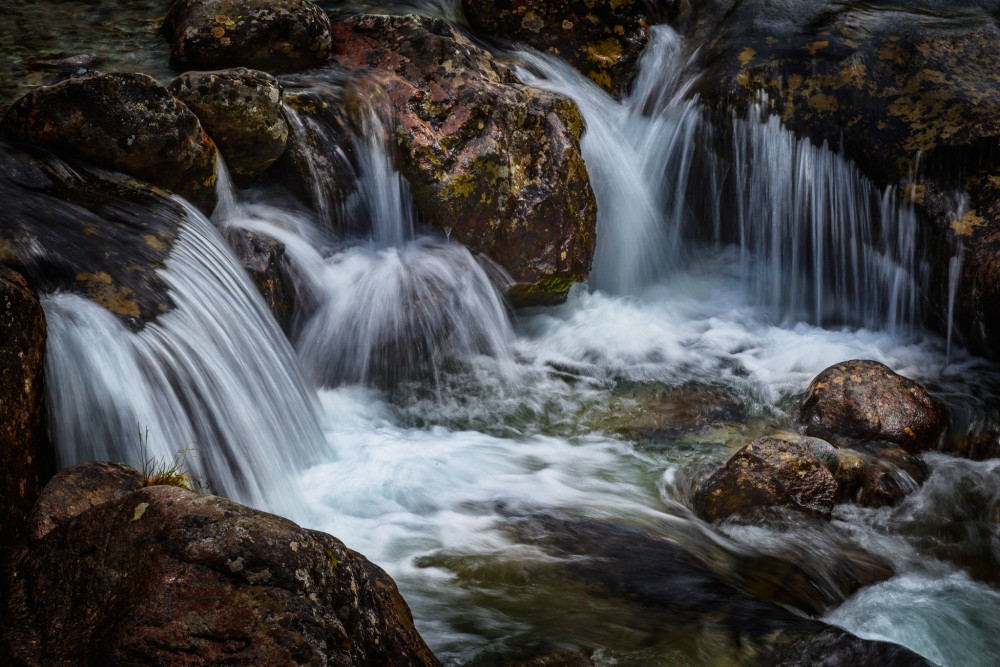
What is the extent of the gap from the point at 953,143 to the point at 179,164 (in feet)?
21.3

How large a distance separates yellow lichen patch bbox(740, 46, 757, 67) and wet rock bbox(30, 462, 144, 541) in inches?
291

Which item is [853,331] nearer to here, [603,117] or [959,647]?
[603,117]

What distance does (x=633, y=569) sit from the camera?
4.52 metres

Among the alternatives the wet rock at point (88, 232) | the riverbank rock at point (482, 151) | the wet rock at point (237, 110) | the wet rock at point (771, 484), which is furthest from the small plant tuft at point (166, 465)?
the riverbank rock at point (482, 151)

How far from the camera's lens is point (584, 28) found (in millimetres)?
9539

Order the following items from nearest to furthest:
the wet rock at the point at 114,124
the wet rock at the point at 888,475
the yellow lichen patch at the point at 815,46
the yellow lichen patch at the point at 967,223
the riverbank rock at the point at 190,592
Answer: the riverbank rock at the point at 190,592, the wet rock at the point at 114,124, the wet rock at the point at 888,475, the yellow lichen patch at the point at 967,223, the yellow lichen patch at the point at 815,46

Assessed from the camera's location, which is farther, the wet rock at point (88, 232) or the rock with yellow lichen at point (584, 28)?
the rock with yellow lichen at point (584, 28)

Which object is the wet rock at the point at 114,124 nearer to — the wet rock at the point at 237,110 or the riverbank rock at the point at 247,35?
the wet rock at the point at 237,110

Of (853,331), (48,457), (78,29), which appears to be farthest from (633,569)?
(78,29)

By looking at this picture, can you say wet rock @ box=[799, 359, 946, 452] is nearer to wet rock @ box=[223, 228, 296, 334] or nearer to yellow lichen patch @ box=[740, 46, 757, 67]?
yellow lichen patch @ box=[740, 46, 757, 67]

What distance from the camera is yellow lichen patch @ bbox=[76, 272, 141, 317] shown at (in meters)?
4.63

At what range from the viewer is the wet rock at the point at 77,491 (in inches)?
125

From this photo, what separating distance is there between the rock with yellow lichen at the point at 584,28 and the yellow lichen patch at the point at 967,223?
12.2 ft

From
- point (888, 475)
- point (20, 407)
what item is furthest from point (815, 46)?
point (20, 407)
